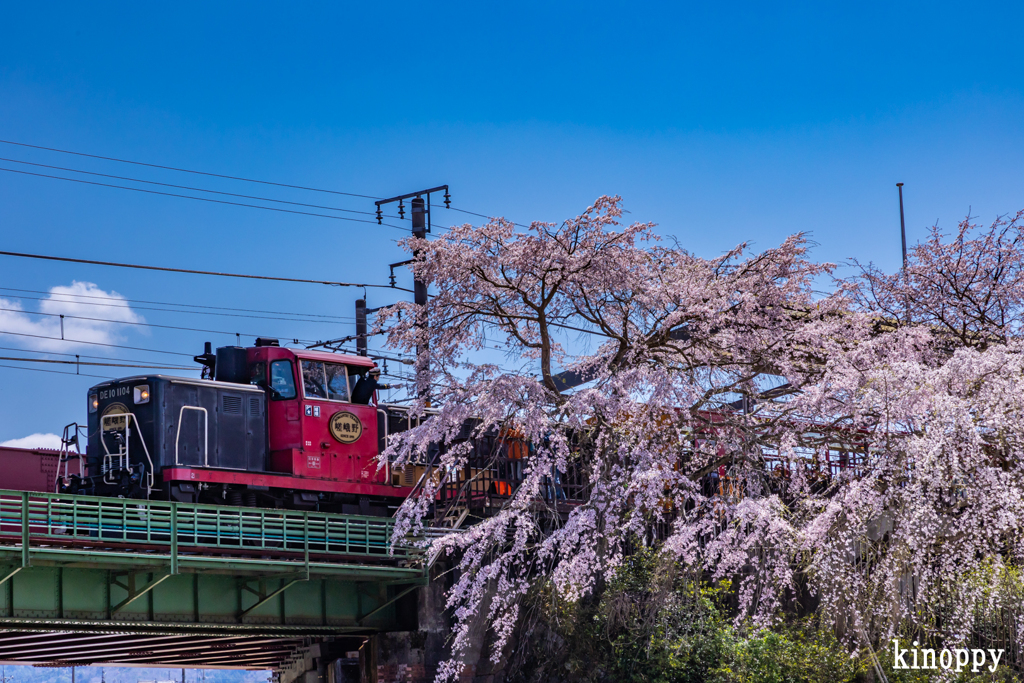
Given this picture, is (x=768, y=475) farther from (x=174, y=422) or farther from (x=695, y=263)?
(x=174, y=422)

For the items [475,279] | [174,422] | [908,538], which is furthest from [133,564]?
[908,538]

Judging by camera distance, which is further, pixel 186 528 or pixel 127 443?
pixel 127 443

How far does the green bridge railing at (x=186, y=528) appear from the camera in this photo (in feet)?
68.4

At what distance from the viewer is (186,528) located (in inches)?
909

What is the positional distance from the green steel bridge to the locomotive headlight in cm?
264

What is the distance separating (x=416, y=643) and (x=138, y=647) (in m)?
8.98

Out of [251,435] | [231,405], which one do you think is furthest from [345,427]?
[231,405]

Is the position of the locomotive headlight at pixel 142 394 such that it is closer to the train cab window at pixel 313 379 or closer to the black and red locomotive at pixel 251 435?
the black and red locomotive at pixel 251 435

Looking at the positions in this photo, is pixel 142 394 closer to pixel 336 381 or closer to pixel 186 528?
pixel 186 528

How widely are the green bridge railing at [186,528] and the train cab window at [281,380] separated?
3.13 metres

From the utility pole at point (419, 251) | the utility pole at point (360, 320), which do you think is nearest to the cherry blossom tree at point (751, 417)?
the utility pole at point (419, 251)

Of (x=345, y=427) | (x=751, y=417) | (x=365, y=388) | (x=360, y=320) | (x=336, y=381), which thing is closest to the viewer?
(x=751, y=417)

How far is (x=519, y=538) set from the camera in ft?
75.1

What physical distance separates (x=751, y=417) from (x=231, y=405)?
12.3 m
